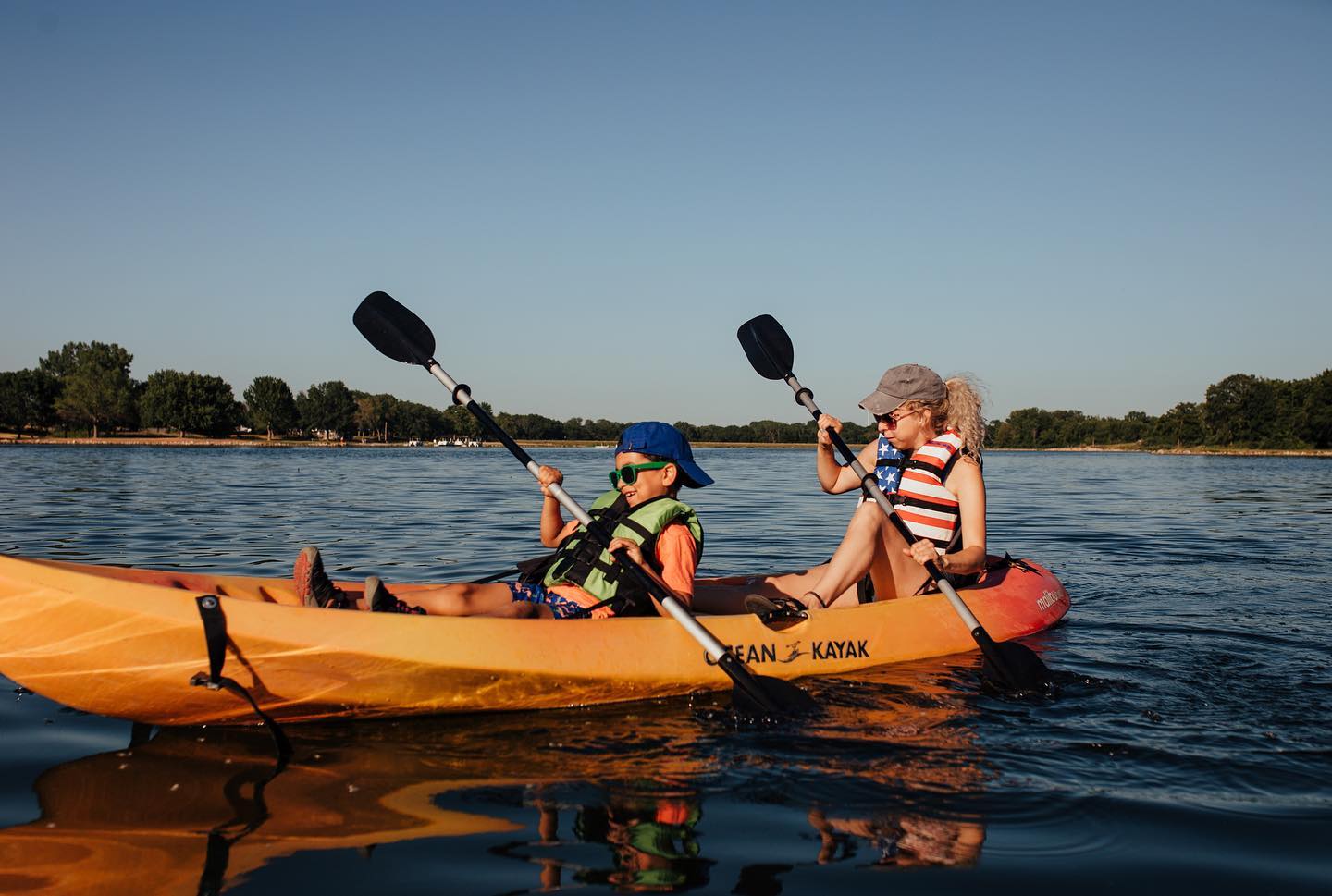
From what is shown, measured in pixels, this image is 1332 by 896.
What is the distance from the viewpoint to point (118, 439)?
83.5 meters

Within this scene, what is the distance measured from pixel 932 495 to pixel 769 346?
174 centimetres

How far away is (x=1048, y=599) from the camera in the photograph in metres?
Result: 6.16

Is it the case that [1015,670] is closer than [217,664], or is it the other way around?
[217,664]

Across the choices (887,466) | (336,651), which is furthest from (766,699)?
(887,466)

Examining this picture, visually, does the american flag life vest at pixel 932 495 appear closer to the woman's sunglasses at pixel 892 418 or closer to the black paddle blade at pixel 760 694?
the woman's sunglasses at pixel 892 418

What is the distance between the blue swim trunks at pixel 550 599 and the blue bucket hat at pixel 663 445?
2.39 ft

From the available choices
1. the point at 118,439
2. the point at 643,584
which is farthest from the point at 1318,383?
the point at 118,439

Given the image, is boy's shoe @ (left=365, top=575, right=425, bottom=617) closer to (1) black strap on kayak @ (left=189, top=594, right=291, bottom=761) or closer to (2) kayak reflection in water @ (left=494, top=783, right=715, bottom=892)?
(1) black strap on kayak @ (left=189, top=594, right=291, bottom=761)

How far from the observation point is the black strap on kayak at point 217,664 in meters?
3.34

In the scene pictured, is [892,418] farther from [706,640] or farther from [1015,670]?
[706,640]

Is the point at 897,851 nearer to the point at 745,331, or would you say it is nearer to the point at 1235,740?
the point at 1235,740

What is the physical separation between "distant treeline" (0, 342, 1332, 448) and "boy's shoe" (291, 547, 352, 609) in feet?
280

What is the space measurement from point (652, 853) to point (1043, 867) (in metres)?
1.07

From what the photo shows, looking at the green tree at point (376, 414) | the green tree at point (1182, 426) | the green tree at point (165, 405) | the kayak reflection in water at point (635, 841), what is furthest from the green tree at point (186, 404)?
the kayak reflection in water at point (635, 841)
